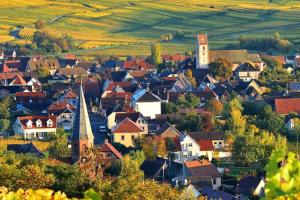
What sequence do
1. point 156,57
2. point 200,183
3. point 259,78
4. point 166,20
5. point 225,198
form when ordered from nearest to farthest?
point 225,198, point 200,183, point 259,78, point 156,57, point 166,20

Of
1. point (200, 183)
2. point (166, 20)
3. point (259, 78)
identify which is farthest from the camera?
point (166, 20)

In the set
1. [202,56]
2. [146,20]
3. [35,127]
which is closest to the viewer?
[35,127]

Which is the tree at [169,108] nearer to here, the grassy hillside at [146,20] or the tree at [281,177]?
the grassy hillside at [146,20]

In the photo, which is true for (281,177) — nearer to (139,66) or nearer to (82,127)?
Answer: (82,127)

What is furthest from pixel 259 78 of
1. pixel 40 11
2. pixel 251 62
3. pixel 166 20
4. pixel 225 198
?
pixel 40 11

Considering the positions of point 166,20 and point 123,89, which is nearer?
point 123,89

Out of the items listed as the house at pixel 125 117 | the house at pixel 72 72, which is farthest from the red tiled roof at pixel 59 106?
the house at pixel 72 72

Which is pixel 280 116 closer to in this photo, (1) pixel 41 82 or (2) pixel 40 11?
(1) pixel 41 82

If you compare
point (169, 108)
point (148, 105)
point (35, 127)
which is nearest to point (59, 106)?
point (148, 105)

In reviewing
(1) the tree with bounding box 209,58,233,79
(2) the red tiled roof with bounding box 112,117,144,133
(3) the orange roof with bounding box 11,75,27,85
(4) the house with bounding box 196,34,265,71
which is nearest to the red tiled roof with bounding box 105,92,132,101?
(3) the orange roof with bounding box 11,75,27,85
